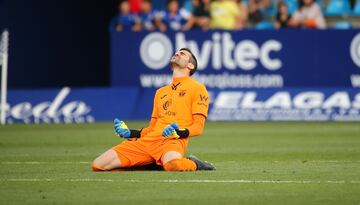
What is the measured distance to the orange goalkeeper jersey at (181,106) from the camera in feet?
38.2

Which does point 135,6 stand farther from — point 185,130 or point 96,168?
point 185,130

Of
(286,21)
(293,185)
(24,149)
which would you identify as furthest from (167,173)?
(286,21)

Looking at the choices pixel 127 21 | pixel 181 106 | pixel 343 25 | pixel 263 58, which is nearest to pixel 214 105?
pixel 263 58

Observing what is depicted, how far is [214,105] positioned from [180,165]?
1293 centimetres

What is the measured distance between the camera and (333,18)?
93.9 ft

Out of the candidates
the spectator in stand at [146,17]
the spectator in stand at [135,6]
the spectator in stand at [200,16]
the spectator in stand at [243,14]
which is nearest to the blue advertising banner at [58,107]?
the spectator in stand at [146,17]

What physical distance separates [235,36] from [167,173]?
14336mm

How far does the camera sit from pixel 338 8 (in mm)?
28641

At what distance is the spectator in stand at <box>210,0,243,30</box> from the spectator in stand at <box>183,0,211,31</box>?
0.37 metres

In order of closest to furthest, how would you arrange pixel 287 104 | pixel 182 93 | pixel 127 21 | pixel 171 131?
pixel 171 131 → pixel 182 93 → pixel 287 104 → pixel 127 21

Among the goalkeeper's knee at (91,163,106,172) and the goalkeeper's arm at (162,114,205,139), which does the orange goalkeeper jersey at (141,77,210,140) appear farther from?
the goalkeeper's knee at (91,163,106,172)

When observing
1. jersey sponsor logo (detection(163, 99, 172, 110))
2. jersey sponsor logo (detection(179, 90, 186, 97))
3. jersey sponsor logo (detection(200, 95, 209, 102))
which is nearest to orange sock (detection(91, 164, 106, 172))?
jersey sponsor logo (detection(163, 99, 172, 110))

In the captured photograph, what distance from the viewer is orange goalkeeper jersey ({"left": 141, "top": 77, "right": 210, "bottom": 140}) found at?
11.6m

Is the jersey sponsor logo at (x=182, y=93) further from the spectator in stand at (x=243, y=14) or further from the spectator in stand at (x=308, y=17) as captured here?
A: the spectator in stand at (x=243, y=14)
